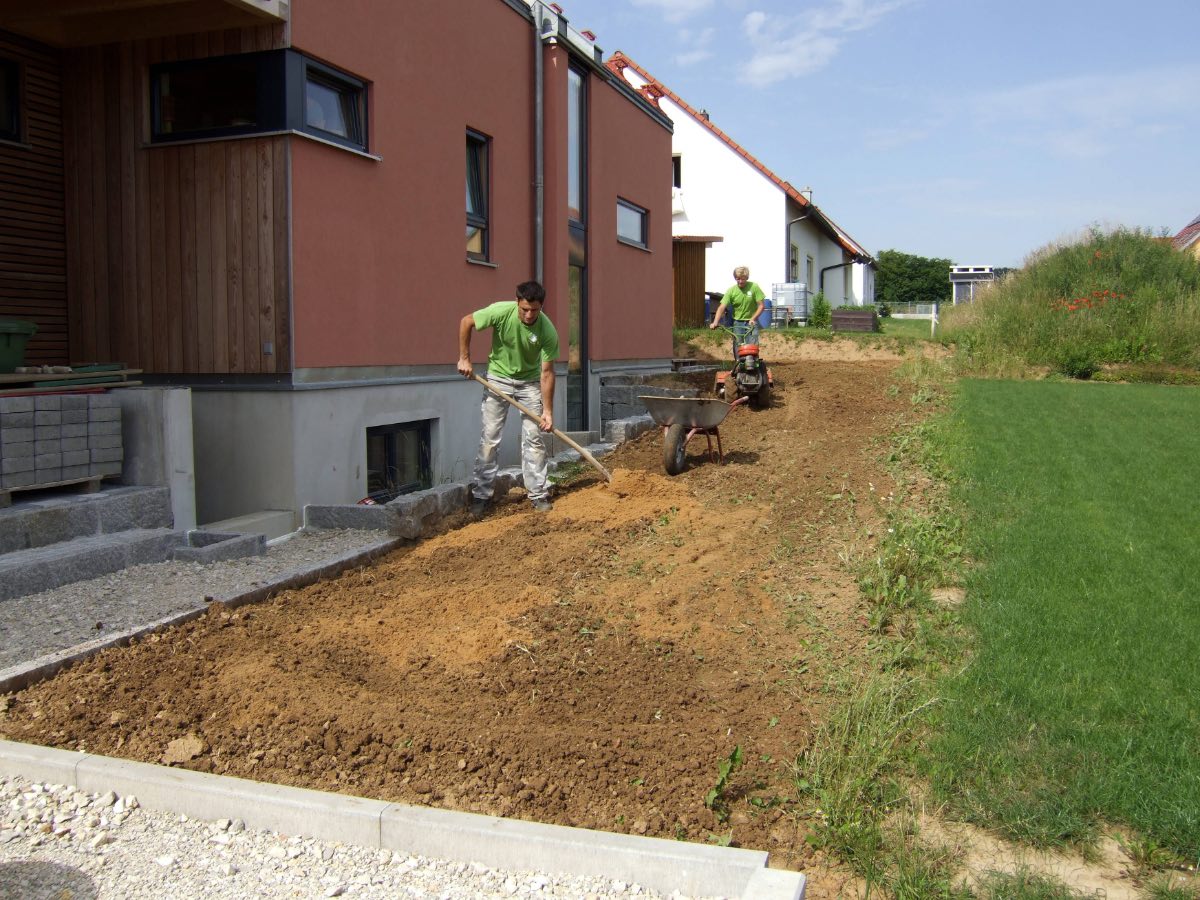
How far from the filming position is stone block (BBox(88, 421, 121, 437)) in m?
6.11

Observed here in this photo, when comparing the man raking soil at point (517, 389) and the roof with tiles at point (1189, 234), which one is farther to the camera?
the roof with tiles at point (1189, 234)

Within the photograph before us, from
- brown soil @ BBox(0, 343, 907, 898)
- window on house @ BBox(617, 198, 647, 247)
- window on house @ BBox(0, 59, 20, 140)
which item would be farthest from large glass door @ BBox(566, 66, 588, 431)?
window on house @ BBox(0, 59, 20, 140)

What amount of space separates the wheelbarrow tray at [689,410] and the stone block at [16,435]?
15.7 feet

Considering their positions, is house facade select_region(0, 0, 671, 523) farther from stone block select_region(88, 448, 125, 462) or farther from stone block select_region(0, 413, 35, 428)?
stone block select_region(0, 413, 35, 428)

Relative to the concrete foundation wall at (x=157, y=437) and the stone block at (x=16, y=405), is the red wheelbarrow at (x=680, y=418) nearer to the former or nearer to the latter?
the concrete foundation wall at (x=157, y=437)

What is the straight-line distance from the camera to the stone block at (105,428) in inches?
241

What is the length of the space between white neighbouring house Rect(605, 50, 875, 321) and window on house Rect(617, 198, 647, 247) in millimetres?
13042

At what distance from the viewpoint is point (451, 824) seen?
10.0 feet

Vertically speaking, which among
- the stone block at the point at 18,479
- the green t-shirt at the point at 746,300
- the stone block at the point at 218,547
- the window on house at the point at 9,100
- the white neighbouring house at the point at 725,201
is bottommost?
the stone block at the point at 218,547

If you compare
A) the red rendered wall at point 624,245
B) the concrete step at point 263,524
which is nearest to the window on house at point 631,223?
the red rendered wall at point 624,245

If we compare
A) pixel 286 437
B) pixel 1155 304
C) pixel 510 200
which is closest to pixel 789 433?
pixel 510 200

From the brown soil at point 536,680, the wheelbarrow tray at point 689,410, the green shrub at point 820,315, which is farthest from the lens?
the green shrub at point 820,315

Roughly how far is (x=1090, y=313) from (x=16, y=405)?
64.4 ft

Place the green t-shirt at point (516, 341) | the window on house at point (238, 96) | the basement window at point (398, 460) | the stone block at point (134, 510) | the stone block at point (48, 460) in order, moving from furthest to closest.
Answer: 1. the basement window at point (398, 460)
2. the green t-shirt at point (516, 341)
3. the window on house at point (238, 96)
4. the stone block at point (134, 510)
5. the stone block at point (48, 460)
